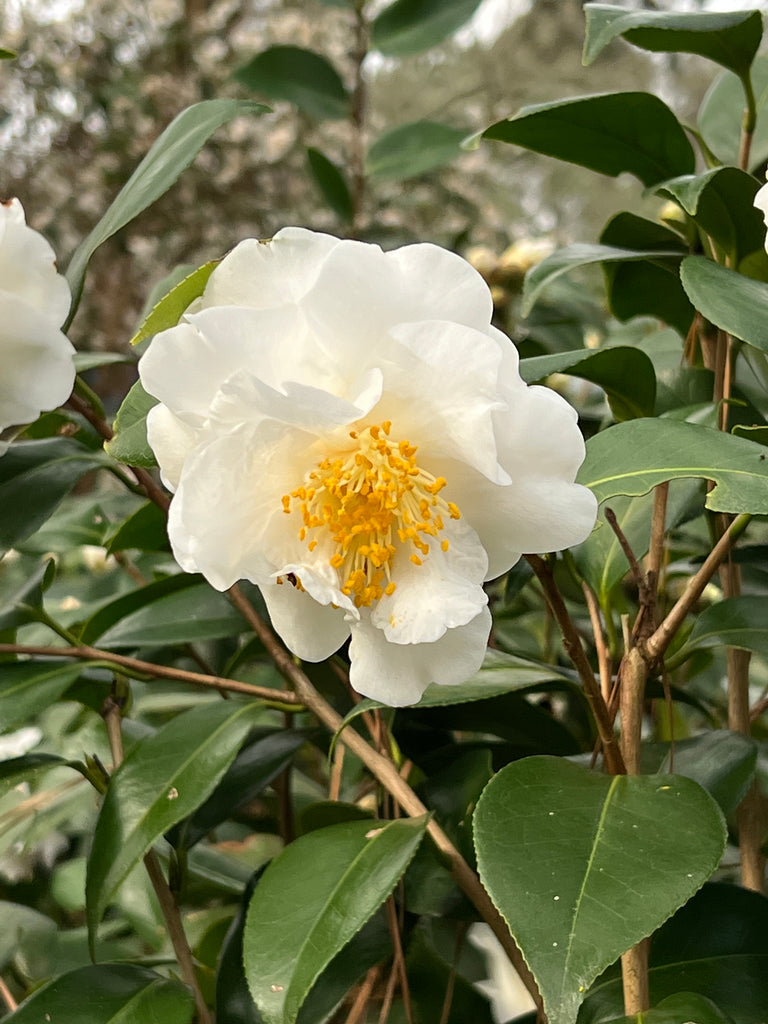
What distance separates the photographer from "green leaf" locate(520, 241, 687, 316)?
61 centimetres

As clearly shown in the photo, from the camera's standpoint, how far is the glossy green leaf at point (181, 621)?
74 cm

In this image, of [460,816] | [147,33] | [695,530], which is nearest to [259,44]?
[147,33]

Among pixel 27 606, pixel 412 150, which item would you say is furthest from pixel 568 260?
pixel 412 150

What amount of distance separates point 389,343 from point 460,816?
0.32m

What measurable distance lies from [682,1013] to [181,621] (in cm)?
44

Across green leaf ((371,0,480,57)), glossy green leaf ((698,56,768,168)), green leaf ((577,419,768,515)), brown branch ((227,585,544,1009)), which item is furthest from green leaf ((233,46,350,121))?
green leaf ((577,419,768,515))

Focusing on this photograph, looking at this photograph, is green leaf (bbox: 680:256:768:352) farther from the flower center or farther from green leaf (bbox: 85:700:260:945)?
green leaf (bbox: 85:700:260:945)

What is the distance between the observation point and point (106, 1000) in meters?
0.59

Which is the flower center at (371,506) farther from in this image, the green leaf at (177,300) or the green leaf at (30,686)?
the green leaf at (30,686)

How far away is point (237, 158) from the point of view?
12.4ft

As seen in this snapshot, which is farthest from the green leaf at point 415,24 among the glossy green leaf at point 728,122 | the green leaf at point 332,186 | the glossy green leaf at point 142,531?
the glossy green leaf at point 142,531

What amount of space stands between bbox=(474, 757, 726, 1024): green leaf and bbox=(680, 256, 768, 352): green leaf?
0.75 feet

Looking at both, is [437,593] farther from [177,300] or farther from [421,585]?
[177,300]

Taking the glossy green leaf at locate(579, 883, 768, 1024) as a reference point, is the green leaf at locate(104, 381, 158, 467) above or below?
above
